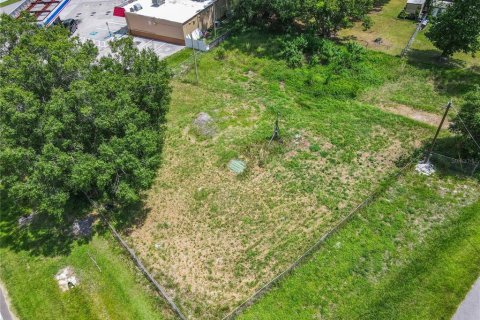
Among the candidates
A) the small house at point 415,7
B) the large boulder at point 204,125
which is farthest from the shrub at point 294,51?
the small house at point 415,7

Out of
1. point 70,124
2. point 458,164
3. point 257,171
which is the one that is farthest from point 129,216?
point 458,164

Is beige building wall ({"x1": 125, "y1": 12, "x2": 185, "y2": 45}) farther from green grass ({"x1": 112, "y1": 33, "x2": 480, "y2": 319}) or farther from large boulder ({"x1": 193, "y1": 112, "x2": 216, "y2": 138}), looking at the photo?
large boulder ({"x1": 193, "y1": 112, "x2": 216, "y2": 138})

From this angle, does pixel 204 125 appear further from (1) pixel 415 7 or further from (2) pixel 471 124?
(1) pixel 415 7

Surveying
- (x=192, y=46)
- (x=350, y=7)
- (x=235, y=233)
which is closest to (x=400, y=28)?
(x=350, y=7)

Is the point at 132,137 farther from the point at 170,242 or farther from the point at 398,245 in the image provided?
the point at 398,245

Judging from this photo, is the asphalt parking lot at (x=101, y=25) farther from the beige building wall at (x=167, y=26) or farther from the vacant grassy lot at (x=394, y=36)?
the vacant grassy lot at (x=394, y=36)

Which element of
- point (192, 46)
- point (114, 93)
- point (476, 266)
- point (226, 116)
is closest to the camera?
point (476, 266)

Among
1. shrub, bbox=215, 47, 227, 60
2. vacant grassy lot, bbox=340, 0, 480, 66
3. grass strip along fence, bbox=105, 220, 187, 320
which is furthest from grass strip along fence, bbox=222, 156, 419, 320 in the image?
shrub, bbox=215, 47, 227, 60
